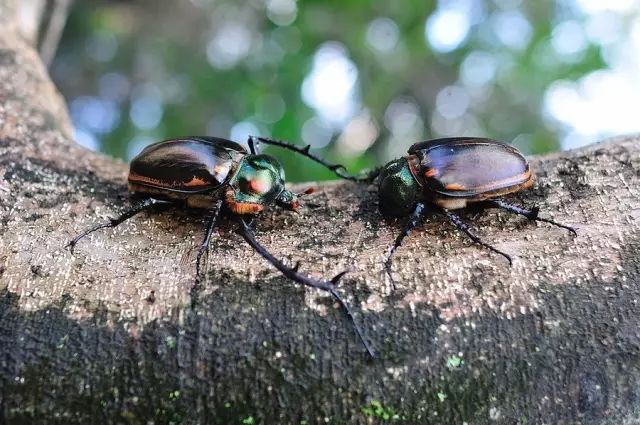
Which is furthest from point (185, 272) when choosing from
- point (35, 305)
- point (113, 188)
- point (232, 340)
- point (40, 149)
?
point (40, 149)

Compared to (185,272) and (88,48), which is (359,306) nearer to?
(185,272)

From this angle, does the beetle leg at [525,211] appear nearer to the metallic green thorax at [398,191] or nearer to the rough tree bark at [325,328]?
the rough tree bark at [325,328]

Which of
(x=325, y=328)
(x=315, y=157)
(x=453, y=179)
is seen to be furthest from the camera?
(x=315, y=157)

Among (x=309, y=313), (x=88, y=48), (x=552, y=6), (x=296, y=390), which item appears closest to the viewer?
(x=296, y=390)

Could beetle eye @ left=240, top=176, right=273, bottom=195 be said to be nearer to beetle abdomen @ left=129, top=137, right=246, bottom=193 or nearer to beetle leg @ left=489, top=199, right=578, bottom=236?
beetle abdomen @ left=129, top=137, right=246, bottom=193

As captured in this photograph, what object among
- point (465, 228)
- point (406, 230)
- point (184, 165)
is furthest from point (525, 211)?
point (184, 165)

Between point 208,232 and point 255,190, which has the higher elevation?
point 255,190

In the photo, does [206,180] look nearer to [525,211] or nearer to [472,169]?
[472,169]
